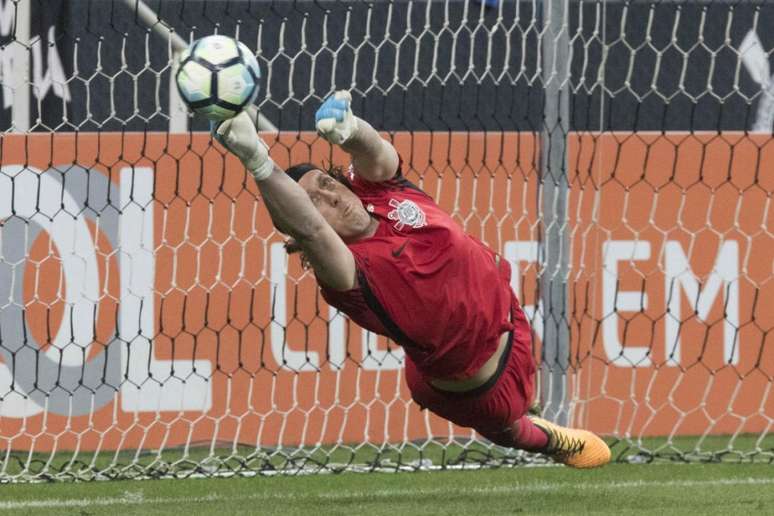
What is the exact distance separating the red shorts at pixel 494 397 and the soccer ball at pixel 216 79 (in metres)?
1.82

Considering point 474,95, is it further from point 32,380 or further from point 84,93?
point 32,380

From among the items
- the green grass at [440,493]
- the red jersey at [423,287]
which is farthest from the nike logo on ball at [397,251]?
the green grass at [440,493]

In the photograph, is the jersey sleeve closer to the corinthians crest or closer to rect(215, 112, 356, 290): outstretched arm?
the corinthians crest

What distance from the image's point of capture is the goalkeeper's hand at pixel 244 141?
484cm

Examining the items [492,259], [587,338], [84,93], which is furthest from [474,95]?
[492,259]

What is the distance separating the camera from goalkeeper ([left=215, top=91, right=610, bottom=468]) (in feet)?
17.5

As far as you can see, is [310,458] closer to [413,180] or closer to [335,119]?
[413,180]

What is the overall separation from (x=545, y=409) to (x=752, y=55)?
2562 millimetres

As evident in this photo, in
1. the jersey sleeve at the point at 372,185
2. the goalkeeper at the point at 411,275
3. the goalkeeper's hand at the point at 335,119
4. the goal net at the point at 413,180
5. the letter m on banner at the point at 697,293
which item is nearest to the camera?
the goalkeeper at the point at 411,275

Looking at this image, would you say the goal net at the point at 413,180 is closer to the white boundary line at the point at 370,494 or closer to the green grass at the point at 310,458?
the green grass at the point at 310,458

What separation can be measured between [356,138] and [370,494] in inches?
77.3

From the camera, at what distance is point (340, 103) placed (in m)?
5.53

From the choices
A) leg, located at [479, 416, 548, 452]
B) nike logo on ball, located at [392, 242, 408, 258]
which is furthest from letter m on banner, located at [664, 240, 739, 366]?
nike logo on ball, located at [392, 242, 408, 258]

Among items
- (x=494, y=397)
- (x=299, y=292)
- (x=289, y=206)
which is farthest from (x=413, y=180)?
(x=289, y=206)
